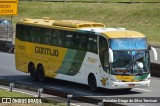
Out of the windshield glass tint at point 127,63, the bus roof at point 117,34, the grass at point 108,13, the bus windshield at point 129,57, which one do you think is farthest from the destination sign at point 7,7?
the grass at point 108,13

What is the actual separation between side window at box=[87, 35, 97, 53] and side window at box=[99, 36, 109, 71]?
403 millimetres

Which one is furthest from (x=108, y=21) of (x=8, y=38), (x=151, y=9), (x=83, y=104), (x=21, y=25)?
(x=83, y=104)

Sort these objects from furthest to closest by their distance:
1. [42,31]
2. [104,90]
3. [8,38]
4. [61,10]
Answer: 1. [61,10]
2. [8,38]
3. [42,31]
4. [104,90]

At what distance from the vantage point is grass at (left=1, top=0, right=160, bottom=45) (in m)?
60.9

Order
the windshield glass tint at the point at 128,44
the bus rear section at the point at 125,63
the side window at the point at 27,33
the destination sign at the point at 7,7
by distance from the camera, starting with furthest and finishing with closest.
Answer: the side window at the point at 27,33
the destination sign at the point at 7,7
the windshield glass tint at the point at 128,44
the bus rear section at the point at 125,63

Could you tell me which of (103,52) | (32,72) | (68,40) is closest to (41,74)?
(32,72)

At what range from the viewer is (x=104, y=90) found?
27594mm

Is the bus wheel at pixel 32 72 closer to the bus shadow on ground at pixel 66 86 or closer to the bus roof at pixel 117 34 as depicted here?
the bus shadow on ground at pixel 66 86

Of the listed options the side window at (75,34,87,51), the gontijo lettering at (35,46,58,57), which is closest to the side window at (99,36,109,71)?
the side window at (75,34,87,51)

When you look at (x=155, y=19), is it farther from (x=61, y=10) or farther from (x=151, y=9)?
(x=61, y=10)

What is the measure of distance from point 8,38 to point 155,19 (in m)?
15.2

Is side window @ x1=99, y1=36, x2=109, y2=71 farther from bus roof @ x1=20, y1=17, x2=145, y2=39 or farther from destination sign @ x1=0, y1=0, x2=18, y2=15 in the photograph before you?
destination sign @ x1=0, y1=0, x2=18, y2=15

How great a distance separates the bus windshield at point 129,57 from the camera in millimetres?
25766

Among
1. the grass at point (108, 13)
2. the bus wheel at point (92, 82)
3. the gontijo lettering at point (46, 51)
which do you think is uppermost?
the gontijo lettering at point (46, 51)
